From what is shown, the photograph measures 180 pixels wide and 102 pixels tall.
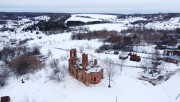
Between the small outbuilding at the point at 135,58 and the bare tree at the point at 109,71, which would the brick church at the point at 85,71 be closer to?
the bare tree at the point at 109,71

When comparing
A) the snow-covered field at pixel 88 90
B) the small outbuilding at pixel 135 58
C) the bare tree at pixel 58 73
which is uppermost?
the small outbuilding at pixel 135 58

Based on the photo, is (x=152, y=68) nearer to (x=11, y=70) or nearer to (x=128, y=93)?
(x=128, y=93)

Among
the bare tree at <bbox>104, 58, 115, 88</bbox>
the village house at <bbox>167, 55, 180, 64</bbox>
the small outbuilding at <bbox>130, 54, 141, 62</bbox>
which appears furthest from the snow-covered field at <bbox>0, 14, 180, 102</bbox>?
the small outbuilding at <bbox>130, 54, 141, 62</bbox>

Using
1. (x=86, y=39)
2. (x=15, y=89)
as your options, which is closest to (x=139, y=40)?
(x=86, y=39)

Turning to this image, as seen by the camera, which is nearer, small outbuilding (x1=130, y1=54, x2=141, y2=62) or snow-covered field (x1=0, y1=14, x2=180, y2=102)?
snow-covered field (x1=0, y1=14, x2=180, y2=102)

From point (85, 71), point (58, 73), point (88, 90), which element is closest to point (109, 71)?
point (85, 71)

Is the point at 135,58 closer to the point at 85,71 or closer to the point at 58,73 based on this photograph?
the point at 85,71

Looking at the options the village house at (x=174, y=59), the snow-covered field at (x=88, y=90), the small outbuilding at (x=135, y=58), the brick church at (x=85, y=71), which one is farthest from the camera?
the small outbuilding at (x=135, y=58)

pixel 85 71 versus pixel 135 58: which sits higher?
pixel 85 71

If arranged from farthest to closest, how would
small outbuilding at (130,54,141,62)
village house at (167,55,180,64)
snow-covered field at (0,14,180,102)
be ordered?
small outbuilding at (130,54,141,62), village house at (167,55,180,64), snow-covered field at (0,14,180,102)

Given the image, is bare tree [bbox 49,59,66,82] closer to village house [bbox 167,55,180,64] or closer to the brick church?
the brick church

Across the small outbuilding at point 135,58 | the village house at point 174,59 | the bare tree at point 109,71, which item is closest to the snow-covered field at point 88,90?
the bare tree at point 109,71
